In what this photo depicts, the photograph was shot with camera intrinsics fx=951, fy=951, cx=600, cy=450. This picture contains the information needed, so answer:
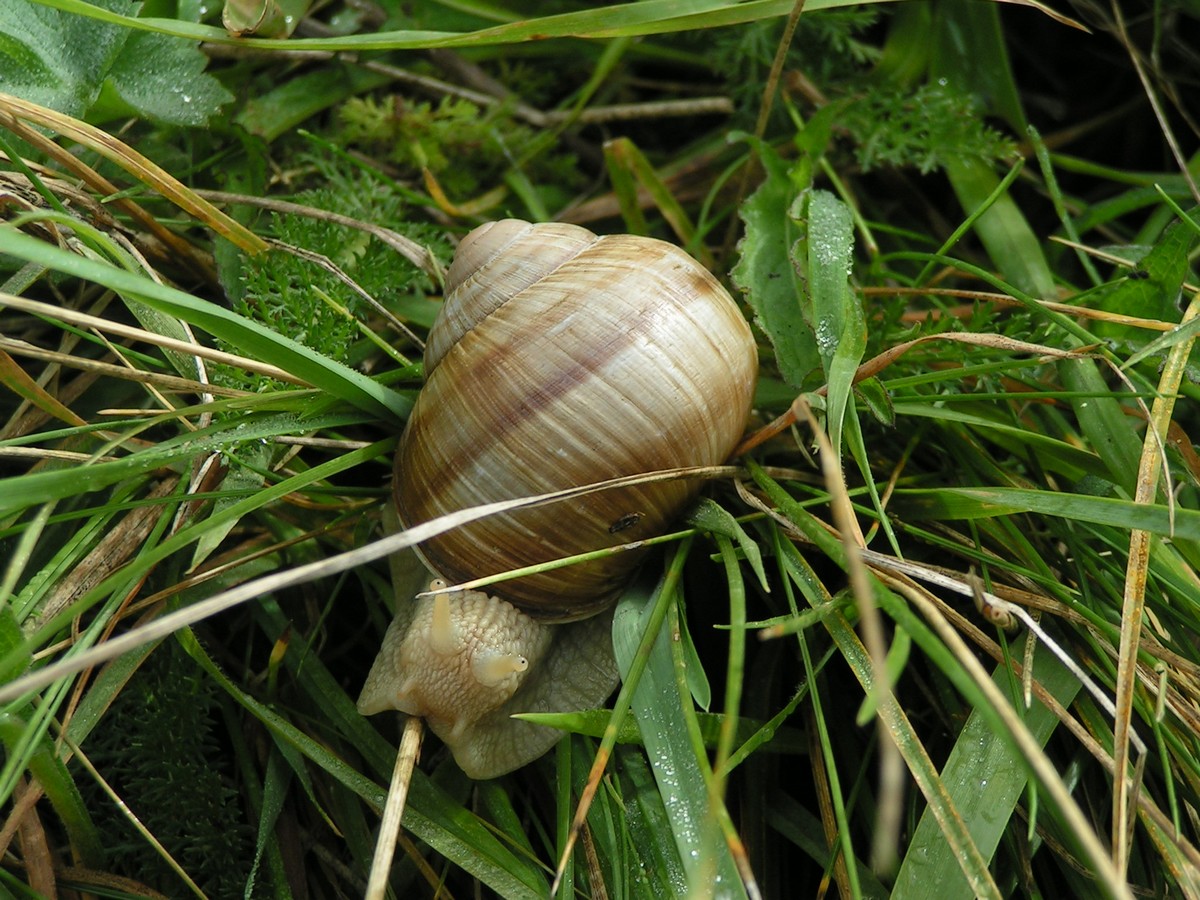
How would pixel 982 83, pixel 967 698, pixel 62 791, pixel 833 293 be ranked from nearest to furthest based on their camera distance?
pixel 967 698
pixel 62 791
pixel 833 293
pixel 982 83

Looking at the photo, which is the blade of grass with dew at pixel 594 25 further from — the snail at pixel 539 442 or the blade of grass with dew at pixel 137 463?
the blade of grass with dew at pixel 137 463

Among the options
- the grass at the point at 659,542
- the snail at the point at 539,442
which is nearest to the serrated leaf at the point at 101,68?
the grass at the point at 659,542

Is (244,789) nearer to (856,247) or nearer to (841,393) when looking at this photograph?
(841,393)

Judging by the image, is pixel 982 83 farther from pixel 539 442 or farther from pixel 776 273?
pixel 539 442

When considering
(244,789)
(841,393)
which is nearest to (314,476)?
(244,789)

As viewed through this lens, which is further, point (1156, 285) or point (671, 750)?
point (1156, 285)

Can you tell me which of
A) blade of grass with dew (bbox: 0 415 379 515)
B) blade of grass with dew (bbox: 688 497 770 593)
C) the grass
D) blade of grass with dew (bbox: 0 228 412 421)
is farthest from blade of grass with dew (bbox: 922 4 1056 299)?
blade of grass with dew (bbox: 0 415 379 515)

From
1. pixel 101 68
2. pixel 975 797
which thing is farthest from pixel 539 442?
pixel 101 68

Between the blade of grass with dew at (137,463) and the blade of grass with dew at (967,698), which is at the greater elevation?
the blade of grass with dew at (137,463)
